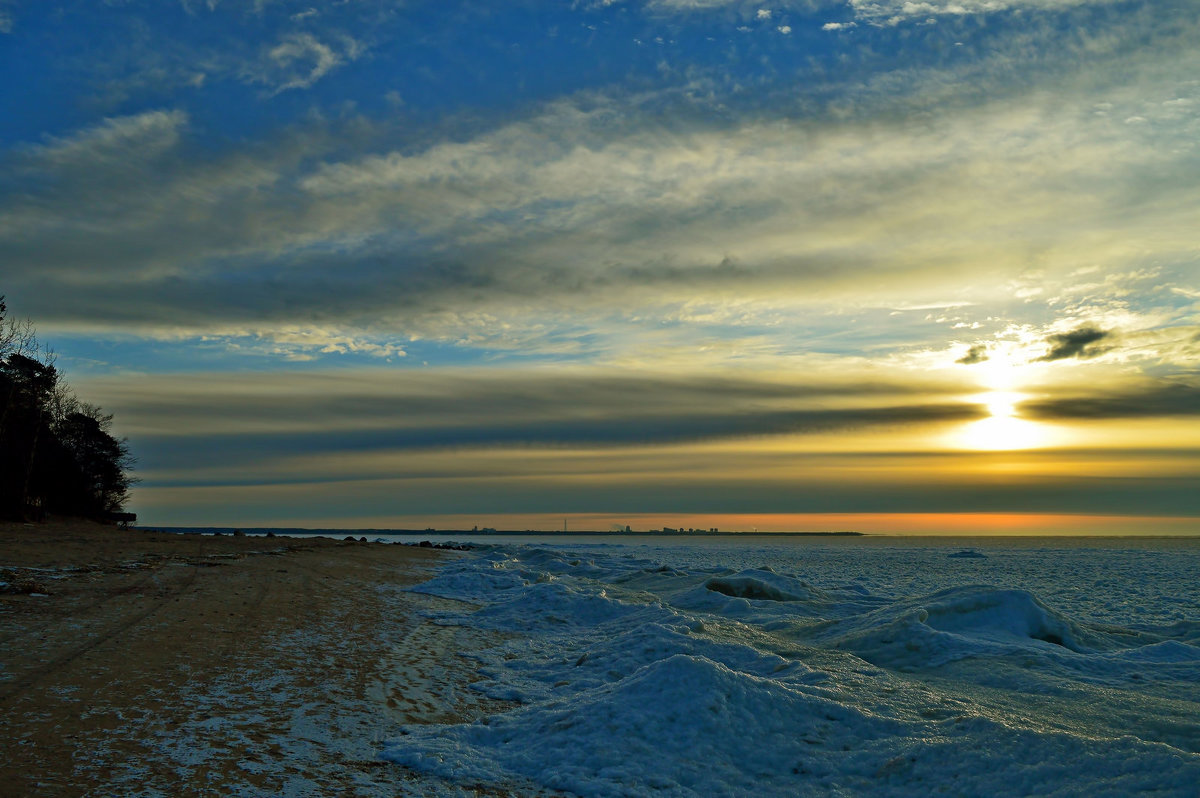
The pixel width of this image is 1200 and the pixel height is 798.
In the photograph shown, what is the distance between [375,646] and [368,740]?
623 cm

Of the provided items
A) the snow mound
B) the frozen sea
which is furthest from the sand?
the snow mound

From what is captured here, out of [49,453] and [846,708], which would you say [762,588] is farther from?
[49,453]

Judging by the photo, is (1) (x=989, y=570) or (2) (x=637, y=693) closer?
(2) (x=637, y=693)

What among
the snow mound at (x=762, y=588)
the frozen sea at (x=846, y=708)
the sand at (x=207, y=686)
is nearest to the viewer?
the sand at (x=207, y=686)

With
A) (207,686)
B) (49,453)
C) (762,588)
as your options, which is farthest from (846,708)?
(49,453)

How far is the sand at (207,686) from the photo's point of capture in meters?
7.34

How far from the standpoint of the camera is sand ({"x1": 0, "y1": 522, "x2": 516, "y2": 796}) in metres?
7.34

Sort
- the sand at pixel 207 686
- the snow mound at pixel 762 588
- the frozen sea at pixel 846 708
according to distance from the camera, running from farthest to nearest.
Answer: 1. the snow mound at pixel 762 588
2. the frozen sea at pixel 846 708
3. the sand at pixel 207 686

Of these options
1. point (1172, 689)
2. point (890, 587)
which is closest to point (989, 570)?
point (890, 587)

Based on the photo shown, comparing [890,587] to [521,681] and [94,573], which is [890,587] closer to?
[521,681]

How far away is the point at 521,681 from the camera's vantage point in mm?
13281

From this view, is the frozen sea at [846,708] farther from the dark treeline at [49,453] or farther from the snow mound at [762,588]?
the dark treeline at [49,453]

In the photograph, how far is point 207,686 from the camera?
A: 409 inches

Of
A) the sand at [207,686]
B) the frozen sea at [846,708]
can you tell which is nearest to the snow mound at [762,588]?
the frozen sea at [846,708]
